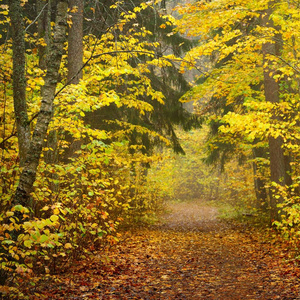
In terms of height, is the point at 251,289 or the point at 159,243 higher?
the point at 251,289

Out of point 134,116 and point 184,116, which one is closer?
point 134,116

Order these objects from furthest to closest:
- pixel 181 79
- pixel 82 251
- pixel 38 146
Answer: pixel 181 79 → pixel 82 251 → pixel 38 146

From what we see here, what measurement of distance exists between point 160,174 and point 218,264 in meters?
11.4

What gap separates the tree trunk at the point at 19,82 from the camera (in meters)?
5.11

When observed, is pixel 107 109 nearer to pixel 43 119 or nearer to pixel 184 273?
pixel 184 273

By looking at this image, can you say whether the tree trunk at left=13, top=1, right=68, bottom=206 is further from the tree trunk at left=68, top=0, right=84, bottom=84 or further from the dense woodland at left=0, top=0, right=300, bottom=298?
the tree trunk at left=68, top=0, right=84, bottom=84

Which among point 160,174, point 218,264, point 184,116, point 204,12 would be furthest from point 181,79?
point 218,264

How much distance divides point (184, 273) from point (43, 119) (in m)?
4.44

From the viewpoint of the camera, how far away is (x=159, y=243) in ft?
33.2

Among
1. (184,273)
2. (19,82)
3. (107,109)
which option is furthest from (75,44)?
Answer: (184,273)

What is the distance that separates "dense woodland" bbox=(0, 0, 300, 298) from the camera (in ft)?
16.1

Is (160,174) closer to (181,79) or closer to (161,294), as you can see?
(181,79)

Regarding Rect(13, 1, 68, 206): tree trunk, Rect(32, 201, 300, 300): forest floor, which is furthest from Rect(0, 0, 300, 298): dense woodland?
Rect(32, 201, 300, 300): forest floor

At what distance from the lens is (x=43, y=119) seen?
15.3 feet
